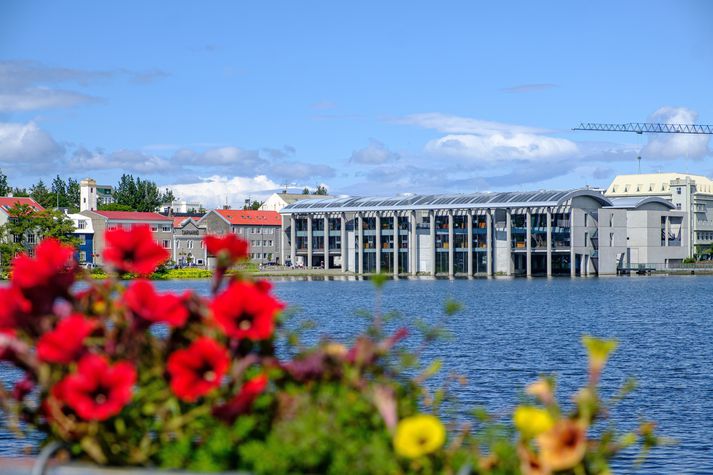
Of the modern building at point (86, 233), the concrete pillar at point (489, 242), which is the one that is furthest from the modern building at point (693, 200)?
the modern building at point (86, 233)

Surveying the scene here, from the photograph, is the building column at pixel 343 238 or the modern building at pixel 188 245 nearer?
the building column at pixel 343 238

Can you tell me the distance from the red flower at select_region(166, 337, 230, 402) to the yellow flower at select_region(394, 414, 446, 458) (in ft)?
2.69

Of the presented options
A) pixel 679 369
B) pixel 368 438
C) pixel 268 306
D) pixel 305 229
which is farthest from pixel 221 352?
pixel 305 229

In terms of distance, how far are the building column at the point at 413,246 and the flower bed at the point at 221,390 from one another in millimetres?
128491

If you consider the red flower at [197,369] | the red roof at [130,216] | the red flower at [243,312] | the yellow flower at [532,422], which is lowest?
the yellow flower at [532,422]

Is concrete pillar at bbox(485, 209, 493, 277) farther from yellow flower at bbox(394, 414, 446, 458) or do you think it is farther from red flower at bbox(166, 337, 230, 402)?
yellow flower at bbox(394, 414, 446, 458)

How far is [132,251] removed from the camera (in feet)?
15.5

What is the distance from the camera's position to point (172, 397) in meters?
4.30

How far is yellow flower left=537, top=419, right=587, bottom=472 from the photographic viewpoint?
3895 millimetres

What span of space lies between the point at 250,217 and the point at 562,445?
155m

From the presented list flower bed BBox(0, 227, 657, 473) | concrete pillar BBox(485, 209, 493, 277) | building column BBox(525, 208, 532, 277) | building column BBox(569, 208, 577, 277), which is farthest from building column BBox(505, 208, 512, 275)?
flower bed BBox(0, 227, 657, 473)

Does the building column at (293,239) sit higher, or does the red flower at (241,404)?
the building column at (293,239)

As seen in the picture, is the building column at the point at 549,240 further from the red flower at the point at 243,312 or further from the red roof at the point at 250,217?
the red flower at the point at 243,312

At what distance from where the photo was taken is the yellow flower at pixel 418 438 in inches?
148
